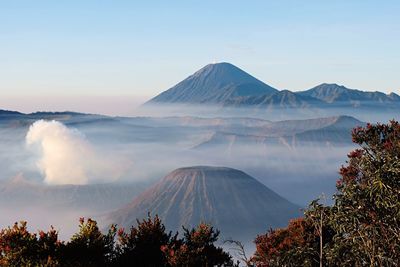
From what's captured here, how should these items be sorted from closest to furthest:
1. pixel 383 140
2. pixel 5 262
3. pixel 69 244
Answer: pixel 5 262, pixel 69 244, pixel 383 140

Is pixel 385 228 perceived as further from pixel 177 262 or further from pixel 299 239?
pixel 299 239

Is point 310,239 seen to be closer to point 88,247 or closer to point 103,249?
point 103,249

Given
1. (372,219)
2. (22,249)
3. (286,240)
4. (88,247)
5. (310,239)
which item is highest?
(372,219)

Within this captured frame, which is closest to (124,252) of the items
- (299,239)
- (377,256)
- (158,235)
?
(158,235)

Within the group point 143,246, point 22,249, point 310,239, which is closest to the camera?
point 22,249

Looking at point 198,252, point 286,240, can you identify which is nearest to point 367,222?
point 198,252

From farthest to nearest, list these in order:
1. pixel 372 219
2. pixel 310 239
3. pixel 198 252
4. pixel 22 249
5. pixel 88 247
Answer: pixel 310 239
pixel 198 252
pixel 88 247
pixel 22 249
pixel 372 219

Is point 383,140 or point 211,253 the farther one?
point 383,140

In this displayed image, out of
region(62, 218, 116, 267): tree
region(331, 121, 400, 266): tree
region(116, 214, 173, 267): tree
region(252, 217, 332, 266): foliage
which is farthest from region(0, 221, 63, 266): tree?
region(252, 217, 332, 266): foliage

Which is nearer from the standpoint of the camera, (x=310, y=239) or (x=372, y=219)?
(x=372, y=219)
